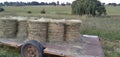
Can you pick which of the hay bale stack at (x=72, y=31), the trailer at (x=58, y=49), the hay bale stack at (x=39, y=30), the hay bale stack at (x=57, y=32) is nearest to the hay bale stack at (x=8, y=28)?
the trailer at (x=58, y=49)

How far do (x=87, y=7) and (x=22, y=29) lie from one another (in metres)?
41.1

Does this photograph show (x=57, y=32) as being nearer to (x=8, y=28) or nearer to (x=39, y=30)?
(x=39, y=30)

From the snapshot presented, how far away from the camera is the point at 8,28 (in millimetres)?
9016

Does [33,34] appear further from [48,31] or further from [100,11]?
[100,11]

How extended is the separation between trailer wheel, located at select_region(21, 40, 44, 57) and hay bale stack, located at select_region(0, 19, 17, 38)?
146 centimetres

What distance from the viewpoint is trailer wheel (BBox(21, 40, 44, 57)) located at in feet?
24.2

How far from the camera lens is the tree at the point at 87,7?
4931 centimetres

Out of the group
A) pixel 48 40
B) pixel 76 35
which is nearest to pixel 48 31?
pixel 48 40

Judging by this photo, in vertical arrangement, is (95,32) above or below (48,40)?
below

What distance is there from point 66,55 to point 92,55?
0.61 metres

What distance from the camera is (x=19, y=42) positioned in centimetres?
838

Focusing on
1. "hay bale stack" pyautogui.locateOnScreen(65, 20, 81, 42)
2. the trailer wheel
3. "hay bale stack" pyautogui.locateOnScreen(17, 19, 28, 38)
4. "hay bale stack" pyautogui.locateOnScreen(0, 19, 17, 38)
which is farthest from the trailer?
"hay bale stack" pyautogui.locateOnScreen(0, 19, 17, 38)

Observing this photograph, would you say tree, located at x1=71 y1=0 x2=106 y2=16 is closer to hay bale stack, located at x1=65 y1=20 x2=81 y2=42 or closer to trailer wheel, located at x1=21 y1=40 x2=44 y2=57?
hay bale stack, located at x1=65 y1=20 x2=81 y2=42

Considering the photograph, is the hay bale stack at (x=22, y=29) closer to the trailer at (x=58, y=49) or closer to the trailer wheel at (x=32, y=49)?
the trailer at (x=58, y=49)
